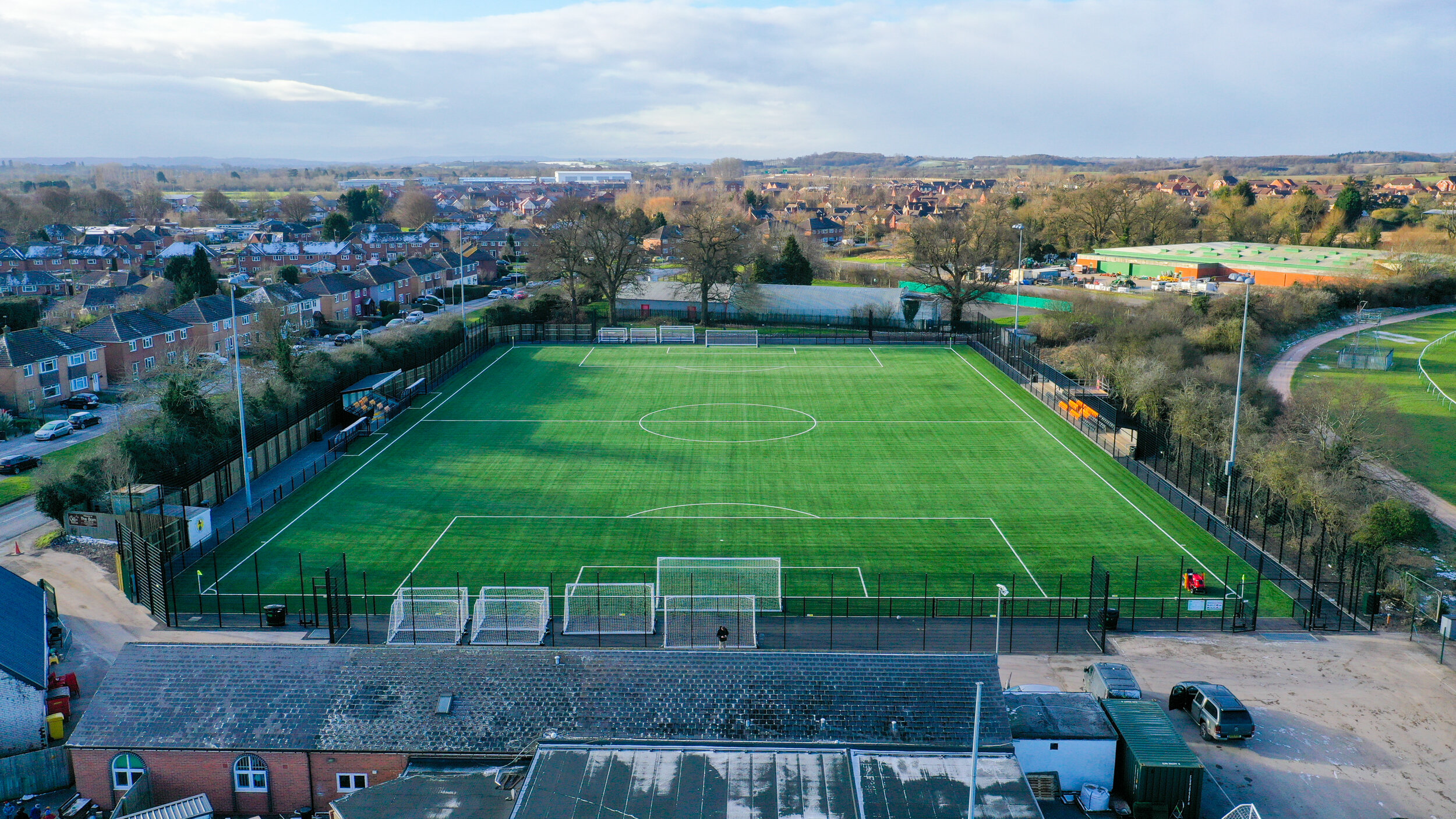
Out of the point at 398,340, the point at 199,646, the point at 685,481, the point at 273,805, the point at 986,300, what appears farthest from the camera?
the point at 986,300

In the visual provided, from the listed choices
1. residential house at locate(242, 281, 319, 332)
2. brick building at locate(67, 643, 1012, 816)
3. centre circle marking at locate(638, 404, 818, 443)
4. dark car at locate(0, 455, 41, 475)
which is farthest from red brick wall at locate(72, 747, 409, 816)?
residential house at locate(242, 281, 319, 332)

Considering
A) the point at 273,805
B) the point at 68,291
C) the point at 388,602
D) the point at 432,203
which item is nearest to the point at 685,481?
the point at 388,602

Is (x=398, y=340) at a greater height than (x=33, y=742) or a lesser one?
greater

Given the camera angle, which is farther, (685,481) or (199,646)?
(685,481)

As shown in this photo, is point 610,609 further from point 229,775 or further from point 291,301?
point 291,301

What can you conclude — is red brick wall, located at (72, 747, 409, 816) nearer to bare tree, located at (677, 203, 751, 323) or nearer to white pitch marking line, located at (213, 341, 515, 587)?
white pitch marking line, located at (213, 341, 515, 587)

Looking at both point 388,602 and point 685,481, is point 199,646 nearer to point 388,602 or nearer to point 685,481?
point 388,602
